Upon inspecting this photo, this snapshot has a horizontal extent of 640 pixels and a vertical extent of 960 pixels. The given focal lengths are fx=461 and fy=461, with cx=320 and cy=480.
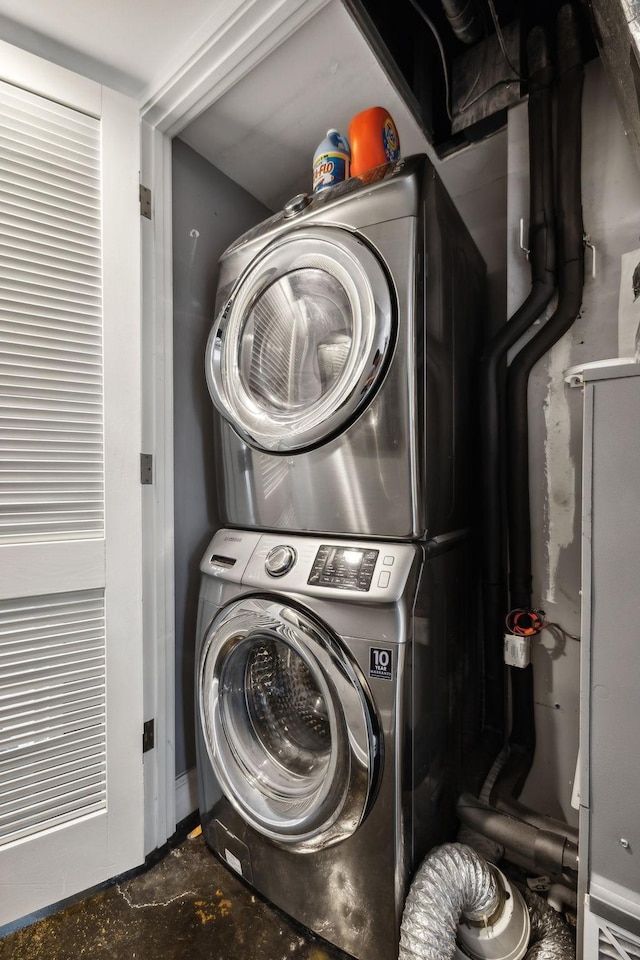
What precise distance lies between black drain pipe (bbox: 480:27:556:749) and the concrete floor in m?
0.84

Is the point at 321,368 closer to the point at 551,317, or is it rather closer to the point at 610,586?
the point at 551,317

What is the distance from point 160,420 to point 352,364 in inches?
28.0

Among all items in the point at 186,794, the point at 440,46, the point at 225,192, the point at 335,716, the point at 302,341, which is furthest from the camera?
the point at 225,192

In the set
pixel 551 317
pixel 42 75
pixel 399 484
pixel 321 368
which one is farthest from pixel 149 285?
pixel 551 317

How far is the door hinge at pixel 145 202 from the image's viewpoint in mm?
1455

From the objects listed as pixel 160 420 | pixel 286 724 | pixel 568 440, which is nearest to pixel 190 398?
pixel 160 420

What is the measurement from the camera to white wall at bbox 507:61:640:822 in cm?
131

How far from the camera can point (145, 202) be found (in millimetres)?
1465

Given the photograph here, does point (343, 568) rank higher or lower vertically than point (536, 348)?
lower

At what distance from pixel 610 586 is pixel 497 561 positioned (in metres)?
0.65

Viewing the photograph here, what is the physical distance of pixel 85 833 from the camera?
4.21 ft

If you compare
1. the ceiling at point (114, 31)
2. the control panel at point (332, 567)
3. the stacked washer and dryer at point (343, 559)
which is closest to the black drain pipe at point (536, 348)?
the stacked washer and dryer at point (343, 559)

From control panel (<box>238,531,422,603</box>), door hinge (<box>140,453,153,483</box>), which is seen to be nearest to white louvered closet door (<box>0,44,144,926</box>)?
door hinge (<box>140,453,153,483</box>)

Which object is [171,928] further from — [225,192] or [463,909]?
[225,192]
